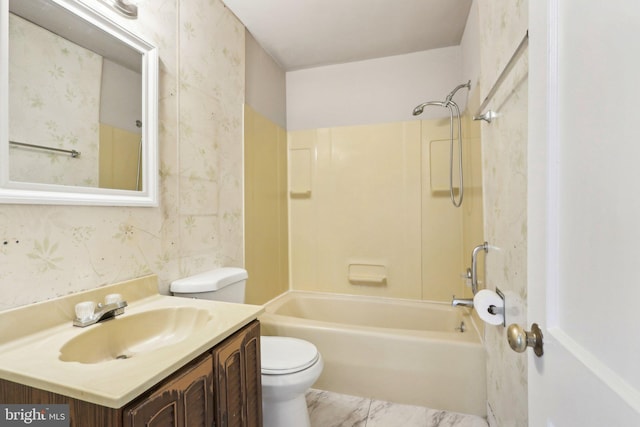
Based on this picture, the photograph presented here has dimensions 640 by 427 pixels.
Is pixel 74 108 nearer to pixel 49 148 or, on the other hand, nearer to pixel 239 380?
pixel 49 148

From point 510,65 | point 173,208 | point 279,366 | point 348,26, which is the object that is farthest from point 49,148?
point 348,26

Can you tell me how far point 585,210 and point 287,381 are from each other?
1258 millimetres

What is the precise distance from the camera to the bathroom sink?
3.01 ft

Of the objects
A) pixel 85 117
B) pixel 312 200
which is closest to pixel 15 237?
pixel 85 117

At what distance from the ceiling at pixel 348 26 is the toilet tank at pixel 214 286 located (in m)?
1.71

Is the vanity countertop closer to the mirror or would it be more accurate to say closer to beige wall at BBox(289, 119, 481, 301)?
the mirror

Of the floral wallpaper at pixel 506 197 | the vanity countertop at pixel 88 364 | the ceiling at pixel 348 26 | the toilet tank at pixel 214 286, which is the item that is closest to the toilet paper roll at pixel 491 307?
the floral wallpaper at pixel 506 197

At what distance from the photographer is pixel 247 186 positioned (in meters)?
→ 2.12

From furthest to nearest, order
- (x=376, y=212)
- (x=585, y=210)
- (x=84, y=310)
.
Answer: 1. (x=376, y=212)
2. (x=84, y=310)
3. (x=585, y=210)

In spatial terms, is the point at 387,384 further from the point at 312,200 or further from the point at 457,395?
the point at 312,200

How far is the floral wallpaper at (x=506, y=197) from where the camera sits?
1.01m

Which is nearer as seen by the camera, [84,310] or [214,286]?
[84,310]

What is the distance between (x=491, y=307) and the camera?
1214 mm

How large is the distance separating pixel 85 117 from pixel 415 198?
7.17ft
